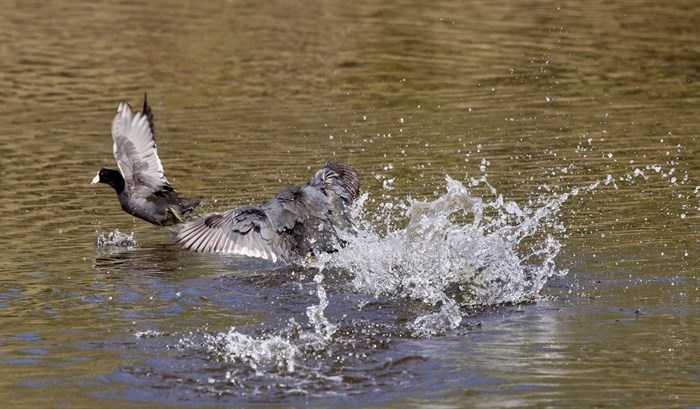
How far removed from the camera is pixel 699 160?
9.62 meters

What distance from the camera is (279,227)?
23.9 ft

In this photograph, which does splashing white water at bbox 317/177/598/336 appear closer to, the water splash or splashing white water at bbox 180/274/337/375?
splashing white water at bbox 180/274/337/375

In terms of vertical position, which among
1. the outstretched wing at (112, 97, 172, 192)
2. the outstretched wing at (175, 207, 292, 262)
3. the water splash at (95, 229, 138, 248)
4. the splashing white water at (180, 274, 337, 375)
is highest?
the outstretched wing at (112, 97, 172, 192)

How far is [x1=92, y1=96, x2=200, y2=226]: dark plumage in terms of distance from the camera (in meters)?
8.70

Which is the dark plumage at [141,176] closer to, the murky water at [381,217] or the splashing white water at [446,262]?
the murky water at [381,217]

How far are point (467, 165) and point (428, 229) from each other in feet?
8.89

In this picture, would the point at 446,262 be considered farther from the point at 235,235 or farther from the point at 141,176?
the point at 141,176

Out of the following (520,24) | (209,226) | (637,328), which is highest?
(520,24)

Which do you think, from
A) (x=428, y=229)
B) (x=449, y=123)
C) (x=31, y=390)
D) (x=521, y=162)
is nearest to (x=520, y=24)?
(x=449, y=123)

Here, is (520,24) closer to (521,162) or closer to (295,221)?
(521,162)

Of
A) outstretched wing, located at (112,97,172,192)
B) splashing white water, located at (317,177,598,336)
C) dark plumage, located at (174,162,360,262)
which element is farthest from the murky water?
outstretched wing, located at (112,97,172,192)

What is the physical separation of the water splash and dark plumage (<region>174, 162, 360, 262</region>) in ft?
4.23

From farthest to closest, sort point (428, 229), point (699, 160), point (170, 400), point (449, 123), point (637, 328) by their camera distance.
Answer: point (449, 123)
point (699, 160)
point (428, 229)
point (637, 328)
point (170, 400)

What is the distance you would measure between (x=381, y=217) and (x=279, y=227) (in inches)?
55.5
